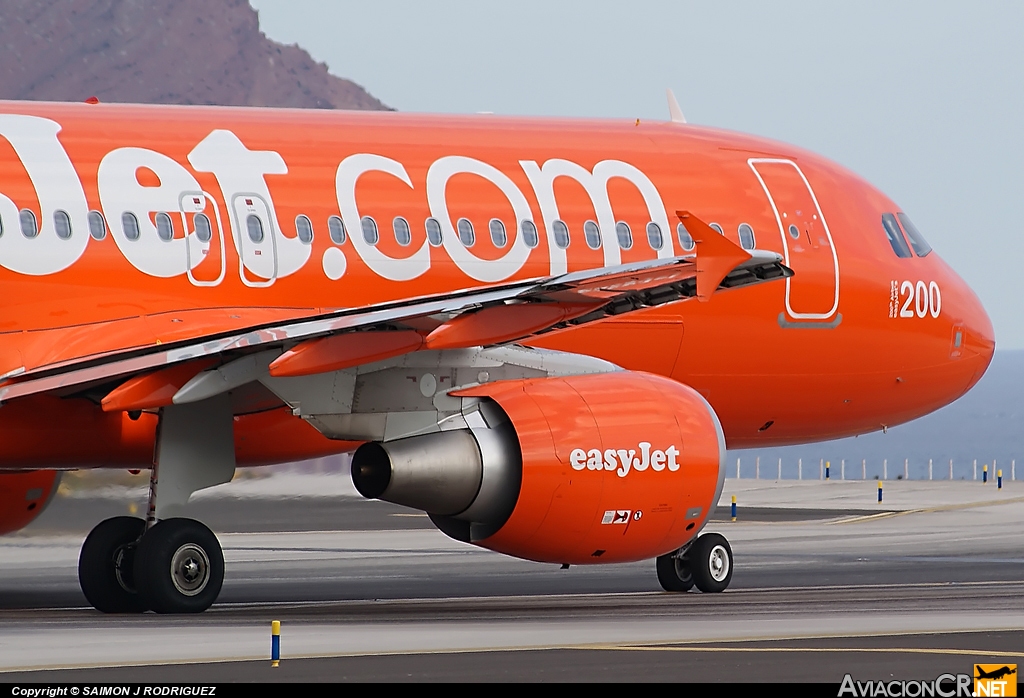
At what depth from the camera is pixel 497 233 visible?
19.8m

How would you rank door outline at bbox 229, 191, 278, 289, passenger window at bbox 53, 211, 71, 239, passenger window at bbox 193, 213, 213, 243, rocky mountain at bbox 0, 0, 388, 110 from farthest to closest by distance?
rocky mountain at bbox 0, 0, 388, 110, door outline at bbox 229, 191, 278, 289, passenger window at bbox 193, 213, 213, 243, passenger window at bbox 53, 211, 71, 239

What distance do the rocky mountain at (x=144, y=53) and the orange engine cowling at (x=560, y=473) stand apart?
14893 cm

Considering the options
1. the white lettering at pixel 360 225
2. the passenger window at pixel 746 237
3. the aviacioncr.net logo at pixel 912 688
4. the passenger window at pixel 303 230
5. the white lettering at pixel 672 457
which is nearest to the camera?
the aviacioncr.net logo at pixel 912 688

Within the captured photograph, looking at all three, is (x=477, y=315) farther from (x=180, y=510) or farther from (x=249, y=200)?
(x=249, y=200)

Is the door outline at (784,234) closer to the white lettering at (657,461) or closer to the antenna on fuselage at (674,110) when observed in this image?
the antenna on fuselage at (674,110)

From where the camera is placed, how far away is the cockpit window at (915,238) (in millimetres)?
23016

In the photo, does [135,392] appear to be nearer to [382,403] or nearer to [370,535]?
[382,403]

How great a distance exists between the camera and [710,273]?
14.1m

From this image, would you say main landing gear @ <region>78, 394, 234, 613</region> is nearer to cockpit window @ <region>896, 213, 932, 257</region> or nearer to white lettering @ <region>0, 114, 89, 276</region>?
white lettering @ <region>0, 114, 89, 276</region>

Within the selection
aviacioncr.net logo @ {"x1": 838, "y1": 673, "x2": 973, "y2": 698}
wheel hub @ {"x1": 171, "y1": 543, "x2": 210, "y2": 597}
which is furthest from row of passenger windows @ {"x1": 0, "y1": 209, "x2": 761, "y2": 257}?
aviacioncr.net logo @ {"x1": 838, "y1": 673, "x2": 973, "y2": 698}

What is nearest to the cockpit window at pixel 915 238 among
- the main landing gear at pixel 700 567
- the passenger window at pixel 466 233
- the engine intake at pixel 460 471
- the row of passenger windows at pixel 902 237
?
the row of passenger windows at pixel 902 237

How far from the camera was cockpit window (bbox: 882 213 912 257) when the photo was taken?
22.7 metres

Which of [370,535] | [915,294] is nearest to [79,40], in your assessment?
[370,535]

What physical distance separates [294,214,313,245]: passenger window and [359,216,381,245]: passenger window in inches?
22.6
